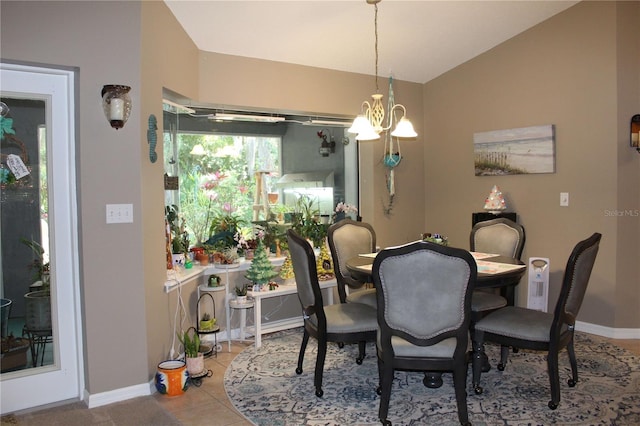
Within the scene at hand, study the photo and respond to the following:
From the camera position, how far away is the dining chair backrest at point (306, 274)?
3.00 meters

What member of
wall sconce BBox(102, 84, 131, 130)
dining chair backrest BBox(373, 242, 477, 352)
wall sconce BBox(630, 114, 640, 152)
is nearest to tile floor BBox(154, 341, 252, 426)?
dining chair backrest BBox(373, 242, 477, 352)

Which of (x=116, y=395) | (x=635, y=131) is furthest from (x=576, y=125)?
(x=116, y=395)

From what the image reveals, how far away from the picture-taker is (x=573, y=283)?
2762 mm

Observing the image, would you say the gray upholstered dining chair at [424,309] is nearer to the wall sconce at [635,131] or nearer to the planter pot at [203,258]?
the planter pot at [203,258]

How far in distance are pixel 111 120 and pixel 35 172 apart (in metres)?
0.60

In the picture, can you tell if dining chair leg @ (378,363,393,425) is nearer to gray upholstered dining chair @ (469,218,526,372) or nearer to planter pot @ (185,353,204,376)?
gray upholstered dining chair @ (469,218,526,372)

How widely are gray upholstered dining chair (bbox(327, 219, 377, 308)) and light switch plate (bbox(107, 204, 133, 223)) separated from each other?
1626 millimetres

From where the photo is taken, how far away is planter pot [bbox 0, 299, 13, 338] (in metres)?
2.91

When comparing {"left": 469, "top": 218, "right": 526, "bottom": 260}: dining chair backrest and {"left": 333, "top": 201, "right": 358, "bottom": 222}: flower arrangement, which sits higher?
{"left": 333, "top": 201, "right": 358, "bottom": 222}: flower arrangement

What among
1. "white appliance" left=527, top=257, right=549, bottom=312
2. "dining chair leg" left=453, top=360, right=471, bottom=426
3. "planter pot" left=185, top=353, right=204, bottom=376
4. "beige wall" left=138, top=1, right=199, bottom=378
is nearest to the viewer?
"dining chair leg" left=453, top=360, right=471, bottom=426

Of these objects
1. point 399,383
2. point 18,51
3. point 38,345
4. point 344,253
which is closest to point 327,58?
point 344,253

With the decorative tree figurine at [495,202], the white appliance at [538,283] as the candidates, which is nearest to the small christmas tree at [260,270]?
the decorative tree figurine at [495,202]

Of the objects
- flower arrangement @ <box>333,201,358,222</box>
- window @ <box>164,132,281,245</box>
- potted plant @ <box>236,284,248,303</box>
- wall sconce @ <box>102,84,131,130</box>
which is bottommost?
potted plant @ <box>236,284,248,303</box>

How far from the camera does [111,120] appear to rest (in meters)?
2.86
